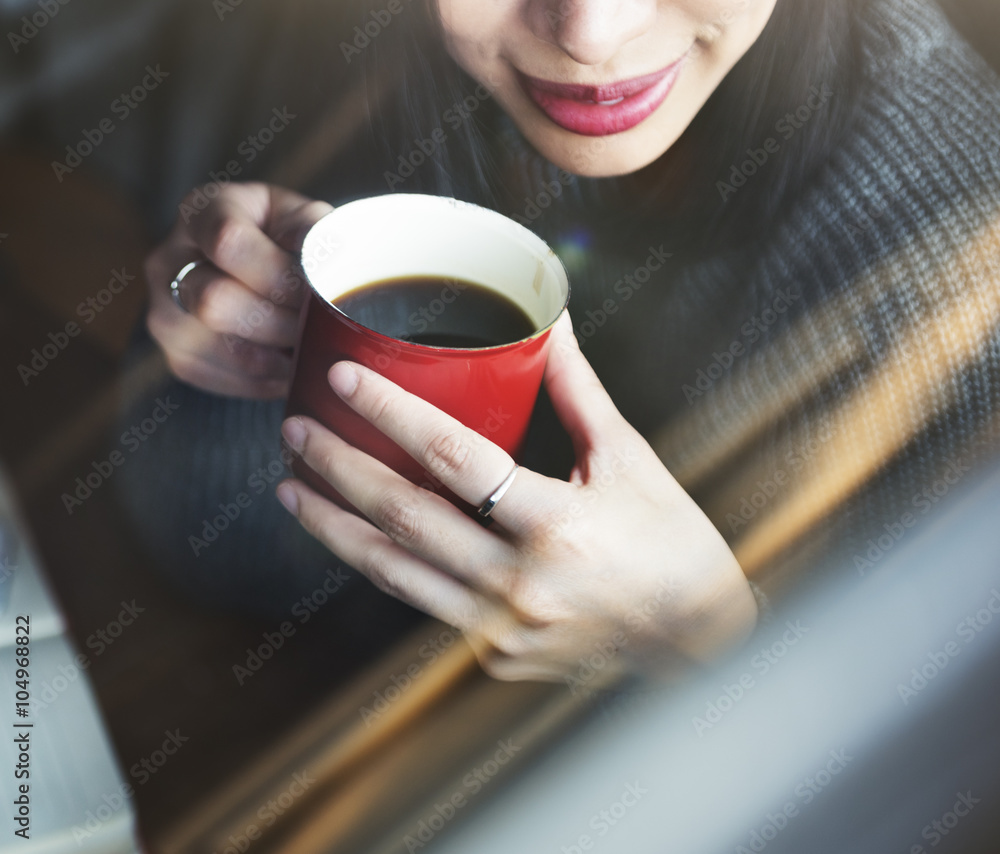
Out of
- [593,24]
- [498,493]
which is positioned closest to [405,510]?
[498,493]

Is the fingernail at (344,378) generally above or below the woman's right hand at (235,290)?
above

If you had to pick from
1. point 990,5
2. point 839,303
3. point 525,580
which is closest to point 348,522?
point 525,580

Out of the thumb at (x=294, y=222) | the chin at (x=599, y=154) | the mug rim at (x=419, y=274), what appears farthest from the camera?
the chin at (x=599, y=154)

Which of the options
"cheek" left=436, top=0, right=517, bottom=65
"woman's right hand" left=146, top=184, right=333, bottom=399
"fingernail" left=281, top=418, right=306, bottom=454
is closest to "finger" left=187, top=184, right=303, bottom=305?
"woman's right hand" left=146, top=184, right=333, bottom=399

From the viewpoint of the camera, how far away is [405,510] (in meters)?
0.53

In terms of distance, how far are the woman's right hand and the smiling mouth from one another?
23 cm

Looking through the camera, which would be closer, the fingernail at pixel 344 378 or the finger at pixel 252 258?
the fingernail at pixel 344 378

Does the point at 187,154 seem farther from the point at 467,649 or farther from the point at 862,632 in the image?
the point at 862,632

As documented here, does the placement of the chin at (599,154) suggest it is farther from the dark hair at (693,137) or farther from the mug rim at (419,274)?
the mug rim at (419,274)

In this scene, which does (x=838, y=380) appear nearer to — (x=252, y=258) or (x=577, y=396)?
(x=577, y=396)

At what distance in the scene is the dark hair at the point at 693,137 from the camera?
0.80 m

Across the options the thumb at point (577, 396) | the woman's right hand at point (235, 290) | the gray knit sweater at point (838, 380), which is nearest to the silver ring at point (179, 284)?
the woman's right hand at point (235, 290)

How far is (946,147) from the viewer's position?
0.75 meters

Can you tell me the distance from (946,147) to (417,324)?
0.53m
